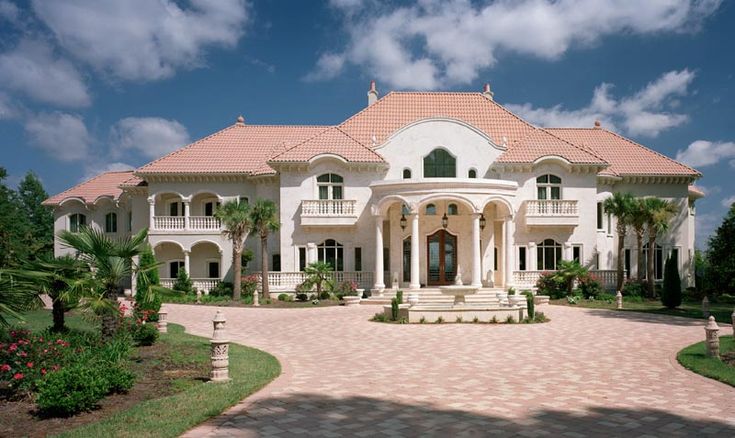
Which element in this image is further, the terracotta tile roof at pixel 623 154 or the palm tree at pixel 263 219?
the terracotta tile roof at pixel 623 154

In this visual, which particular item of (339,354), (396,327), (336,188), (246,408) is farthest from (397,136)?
(246,408)

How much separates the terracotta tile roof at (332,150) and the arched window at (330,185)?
1398mm

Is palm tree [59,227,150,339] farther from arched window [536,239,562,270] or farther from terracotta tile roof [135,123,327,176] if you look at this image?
arched window [536,239,562,270]

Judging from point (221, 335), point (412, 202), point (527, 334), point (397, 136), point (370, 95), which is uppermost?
point (370, 95)

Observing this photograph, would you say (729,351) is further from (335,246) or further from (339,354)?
(335,246)

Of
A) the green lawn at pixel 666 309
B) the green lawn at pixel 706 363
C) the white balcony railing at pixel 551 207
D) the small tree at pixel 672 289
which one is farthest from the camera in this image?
the white balcony railing at pixel 551 207

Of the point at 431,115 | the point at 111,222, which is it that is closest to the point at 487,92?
the point at 431,115

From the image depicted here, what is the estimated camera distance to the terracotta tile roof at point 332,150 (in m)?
31.0

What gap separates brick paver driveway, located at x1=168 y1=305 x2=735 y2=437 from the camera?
26.0 ft

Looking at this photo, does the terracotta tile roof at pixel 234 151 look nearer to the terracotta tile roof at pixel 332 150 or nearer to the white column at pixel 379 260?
the terracotta tile roof at pixel 332 150

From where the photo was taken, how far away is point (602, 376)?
11.3 meters

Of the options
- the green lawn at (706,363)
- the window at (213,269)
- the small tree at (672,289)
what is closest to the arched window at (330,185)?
the window at (213,269)

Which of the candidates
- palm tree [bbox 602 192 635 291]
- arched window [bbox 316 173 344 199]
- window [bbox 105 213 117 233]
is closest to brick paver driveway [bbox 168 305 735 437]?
palm tree [bbox 602 192 635 291]

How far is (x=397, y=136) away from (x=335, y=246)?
7.56 meters
